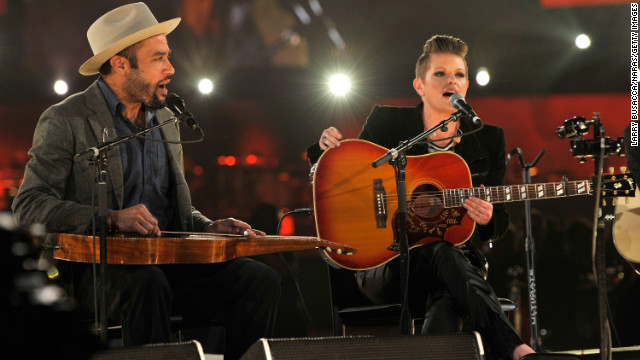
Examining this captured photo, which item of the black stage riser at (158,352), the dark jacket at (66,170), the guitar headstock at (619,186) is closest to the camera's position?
the black stage riser at (158,352)

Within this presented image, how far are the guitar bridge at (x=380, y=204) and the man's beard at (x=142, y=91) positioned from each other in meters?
1.16

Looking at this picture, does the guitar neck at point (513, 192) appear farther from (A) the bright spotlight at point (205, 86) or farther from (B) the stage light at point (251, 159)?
(A) the bright spotlight at point (205, 86)

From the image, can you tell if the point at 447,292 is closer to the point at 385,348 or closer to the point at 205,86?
the point at 385,348

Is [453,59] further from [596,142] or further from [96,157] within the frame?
[96,157]

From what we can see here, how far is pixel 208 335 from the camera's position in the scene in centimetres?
411

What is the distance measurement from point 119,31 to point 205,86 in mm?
905

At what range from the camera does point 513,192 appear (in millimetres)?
3336

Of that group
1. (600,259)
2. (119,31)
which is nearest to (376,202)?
(600,259)

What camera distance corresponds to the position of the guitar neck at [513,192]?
332 cm

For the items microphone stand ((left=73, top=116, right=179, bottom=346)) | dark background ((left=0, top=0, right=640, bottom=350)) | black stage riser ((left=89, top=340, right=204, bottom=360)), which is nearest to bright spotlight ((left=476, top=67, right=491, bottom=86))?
dark background ((left=0, top=0, right=640, bottom=350))

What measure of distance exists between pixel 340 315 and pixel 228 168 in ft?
4.78

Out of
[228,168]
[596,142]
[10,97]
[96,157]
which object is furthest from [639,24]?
[10,97]

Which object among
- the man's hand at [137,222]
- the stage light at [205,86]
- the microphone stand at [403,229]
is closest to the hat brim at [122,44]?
the stage light at [205,86]

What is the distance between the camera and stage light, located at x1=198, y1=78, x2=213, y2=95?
4211mm
